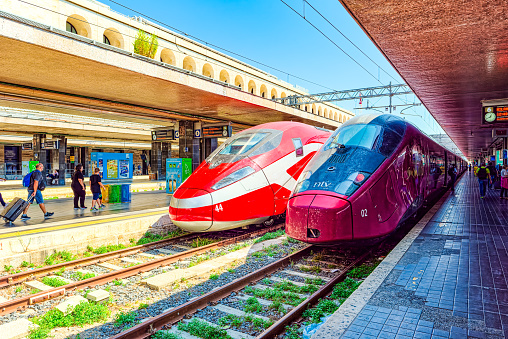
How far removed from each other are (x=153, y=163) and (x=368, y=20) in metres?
35.4

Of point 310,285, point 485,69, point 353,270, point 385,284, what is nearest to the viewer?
point 385,284

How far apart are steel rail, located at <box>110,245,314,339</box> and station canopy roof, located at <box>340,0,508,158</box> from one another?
480 cm

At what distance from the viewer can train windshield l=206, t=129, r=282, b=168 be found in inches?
384

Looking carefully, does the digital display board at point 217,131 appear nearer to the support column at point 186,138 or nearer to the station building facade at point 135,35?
the support column at point 186,138

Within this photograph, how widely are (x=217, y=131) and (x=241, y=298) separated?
12.7 m

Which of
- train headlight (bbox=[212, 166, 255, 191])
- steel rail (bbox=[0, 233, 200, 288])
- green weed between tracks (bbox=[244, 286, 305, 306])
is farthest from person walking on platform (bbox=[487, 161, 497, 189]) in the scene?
green weed between tracks (bbox=[244, 286, 305, 306])

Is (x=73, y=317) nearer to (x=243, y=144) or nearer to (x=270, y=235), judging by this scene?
(x=270, y=235)

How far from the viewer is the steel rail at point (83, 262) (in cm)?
685

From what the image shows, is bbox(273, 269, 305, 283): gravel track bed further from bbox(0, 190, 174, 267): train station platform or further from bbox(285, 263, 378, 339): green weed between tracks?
bbox(0, 190, 174, 267): train station platform

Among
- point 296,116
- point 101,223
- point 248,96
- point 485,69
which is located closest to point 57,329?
point 101,223

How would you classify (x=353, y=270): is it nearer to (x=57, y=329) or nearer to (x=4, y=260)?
(x=57, y=329)

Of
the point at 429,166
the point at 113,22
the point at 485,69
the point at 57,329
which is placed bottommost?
the point at 57,329

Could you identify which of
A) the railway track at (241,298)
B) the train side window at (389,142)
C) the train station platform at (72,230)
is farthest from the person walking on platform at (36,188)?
the train side window at (389,142)

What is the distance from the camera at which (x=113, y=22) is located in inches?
1199
